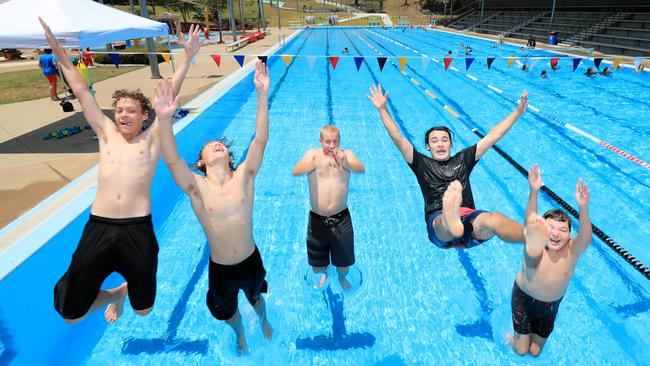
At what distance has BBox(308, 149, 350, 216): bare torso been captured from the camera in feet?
11.1

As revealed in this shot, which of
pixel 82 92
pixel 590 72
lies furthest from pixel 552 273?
pixel 590 72

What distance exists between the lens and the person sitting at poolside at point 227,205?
2656mm

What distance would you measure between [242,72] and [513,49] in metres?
16.7

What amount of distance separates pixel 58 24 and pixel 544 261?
25.2 ft

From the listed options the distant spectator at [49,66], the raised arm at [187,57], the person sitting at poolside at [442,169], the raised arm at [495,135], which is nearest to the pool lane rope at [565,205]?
the raised arm at [495,135]

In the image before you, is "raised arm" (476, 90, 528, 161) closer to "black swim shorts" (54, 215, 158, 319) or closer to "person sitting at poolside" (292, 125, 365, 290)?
"person sitting at poolside" (292, 125, 365, 290)

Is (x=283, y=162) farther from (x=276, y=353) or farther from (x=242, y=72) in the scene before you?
(x=242, y=72)

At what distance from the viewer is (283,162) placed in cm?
716

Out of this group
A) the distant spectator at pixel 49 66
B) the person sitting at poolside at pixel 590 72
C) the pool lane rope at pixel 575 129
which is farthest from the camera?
the person sitting at poolside at pixel 590 72

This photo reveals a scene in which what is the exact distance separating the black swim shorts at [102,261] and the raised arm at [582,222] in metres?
2.95

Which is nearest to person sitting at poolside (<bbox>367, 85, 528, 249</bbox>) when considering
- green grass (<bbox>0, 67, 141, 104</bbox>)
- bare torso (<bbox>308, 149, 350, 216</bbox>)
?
bare torso (<bbox>308, 149, 350, 216</bbox>)

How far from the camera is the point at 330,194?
11.2ft

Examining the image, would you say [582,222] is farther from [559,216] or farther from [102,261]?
[102,261]

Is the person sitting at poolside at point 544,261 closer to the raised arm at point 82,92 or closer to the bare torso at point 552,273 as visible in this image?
the bare torso at point 552,273
